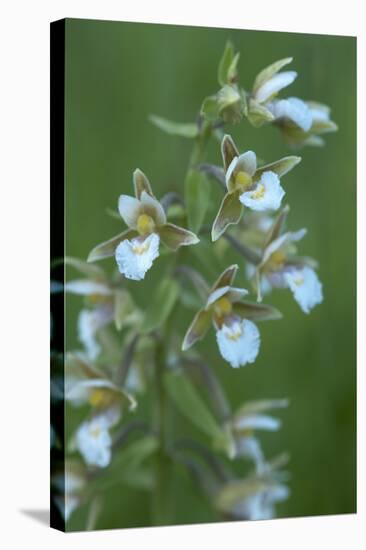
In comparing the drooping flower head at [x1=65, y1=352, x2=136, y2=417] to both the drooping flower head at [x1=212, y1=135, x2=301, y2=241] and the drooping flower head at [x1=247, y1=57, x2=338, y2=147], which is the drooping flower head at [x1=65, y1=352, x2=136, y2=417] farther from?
the drooping flower head at [x1=247, y1=57, x2=338, y2=147]

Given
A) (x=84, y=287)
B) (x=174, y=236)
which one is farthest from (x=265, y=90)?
(x=84, y=287)

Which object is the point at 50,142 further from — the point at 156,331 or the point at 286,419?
the point at 286,419

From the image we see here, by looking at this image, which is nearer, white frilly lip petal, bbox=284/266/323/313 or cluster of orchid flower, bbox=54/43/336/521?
cluster of orchid flower, bbox=54/43/336/521

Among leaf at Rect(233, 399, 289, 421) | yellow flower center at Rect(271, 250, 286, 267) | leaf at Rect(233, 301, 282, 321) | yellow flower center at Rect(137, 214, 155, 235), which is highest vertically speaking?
yellow flower center at Rect(137, 214, 155, 235)

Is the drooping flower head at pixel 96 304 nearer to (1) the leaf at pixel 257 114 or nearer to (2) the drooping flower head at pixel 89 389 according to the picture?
(2) the drooping flower head at pixel 89 389

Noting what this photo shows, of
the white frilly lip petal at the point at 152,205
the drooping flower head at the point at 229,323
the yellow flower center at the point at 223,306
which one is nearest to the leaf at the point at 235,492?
the drooping flower head at the point at 229,323

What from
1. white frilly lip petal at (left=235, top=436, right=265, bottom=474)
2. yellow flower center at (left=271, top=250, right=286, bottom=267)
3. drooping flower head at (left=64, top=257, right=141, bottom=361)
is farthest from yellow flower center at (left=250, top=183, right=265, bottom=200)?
white frilly lip petal at (left=235, top=436, right=265, bottom=474)
